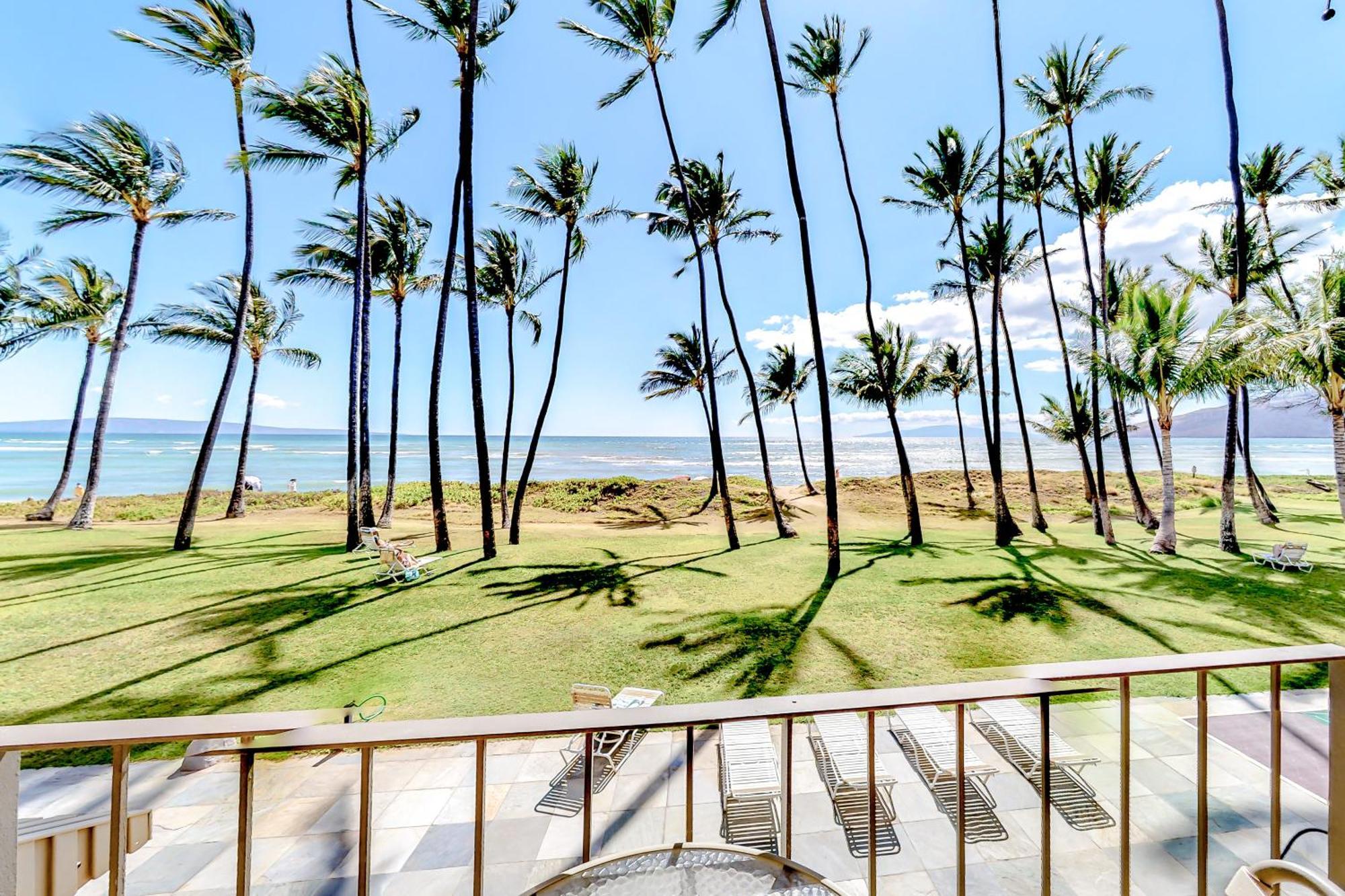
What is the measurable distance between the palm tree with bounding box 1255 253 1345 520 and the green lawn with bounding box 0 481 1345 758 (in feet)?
9.41

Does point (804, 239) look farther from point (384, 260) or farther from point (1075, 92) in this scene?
point (384, 260)

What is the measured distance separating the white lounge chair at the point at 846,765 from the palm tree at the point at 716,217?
7.76 m

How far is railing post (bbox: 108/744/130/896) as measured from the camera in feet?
3.00

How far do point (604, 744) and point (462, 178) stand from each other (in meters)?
9.99

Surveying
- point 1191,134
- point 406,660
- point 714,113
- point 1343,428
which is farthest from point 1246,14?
point 406,660

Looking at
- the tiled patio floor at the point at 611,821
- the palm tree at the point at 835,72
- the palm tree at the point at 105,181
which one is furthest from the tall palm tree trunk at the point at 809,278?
the palm tree at the point at 105,181

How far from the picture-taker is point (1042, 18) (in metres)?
10.0

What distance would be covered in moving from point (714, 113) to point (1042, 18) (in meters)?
6.98

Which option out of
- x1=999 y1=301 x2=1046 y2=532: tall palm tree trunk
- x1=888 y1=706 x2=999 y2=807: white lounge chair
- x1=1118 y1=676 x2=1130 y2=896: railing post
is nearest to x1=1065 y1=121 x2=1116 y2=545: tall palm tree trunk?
x1=999 y1=301 x2=1046 y2=532: tall palm tree trunk

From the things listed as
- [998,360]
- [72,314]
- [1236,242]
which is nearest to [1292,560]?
[998,360]

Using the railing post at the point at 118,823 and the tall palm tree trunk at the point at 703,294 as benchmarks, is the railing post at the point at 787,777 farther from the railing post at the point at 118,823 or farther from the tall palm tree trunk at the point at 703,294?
the tall palm tree trunk at the point at 703,294

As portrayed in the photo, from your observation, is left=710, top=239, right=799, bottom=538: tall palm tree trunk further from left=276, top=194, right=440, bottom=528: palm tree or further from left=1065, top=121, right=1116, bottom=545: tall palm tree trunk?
left=276, top=194, right=440, bottom=528: palm tree

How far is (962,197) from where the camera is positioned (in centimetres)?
1145

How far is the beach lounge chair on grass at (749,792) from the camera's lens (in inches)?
122
